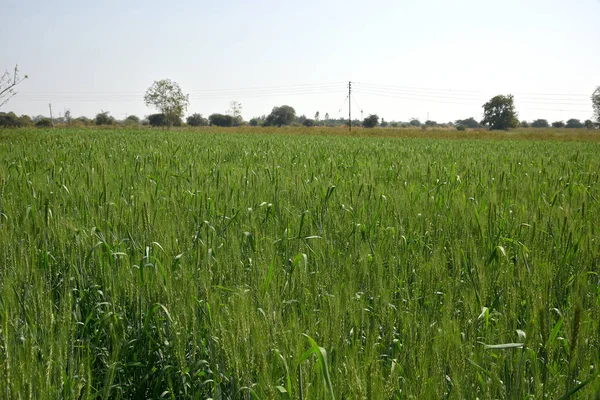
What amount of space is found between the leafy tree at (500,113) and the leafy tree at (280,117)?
134 ft

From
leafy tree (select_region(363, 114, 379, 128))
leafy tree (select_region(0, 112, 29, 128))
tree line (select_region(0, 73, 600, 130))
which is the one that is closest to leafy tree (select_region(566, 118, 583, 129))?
tree line (select_region(0, 73, 600, 130))

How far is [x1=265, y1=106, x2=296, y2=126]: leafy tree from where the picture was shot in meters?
99.3

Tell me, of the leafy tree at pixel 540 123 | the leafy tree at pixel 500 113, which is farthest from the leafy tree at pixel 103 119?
the leafy tree at pixel 540 123

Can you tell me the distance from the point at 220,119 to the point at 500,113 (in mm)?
55936

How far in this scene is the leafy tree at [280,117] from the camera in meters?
99.3

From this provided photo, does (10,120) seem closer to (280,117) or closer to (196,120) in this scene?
(196,120)

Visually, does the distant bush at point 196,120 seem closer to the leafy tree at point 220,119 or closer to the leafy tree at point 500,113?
the leafy tree at point 220,119

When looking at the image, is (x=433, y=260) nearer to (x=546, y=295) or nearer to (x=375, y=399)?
(x=546, y=295)

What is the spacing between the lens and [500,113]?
298ft

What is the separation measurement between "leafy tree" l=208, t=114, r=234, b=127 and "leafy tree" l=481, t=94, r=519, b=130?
5236 cm

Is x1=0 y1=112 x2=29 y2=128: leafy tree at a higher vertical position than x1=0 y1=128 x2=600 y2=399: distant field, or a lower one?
higher

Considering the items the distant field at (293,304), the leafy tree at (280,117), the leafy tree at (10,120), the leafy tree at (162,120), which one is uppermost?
the leafy tree at (280,117)

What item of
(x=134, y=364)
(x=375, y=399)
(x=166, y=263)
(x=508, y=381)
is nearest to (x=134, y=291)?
(x=166, y=263)

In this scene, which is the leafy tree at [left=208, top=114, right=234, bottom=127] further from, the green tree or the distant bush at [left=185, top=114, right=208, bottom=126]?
the green tree
